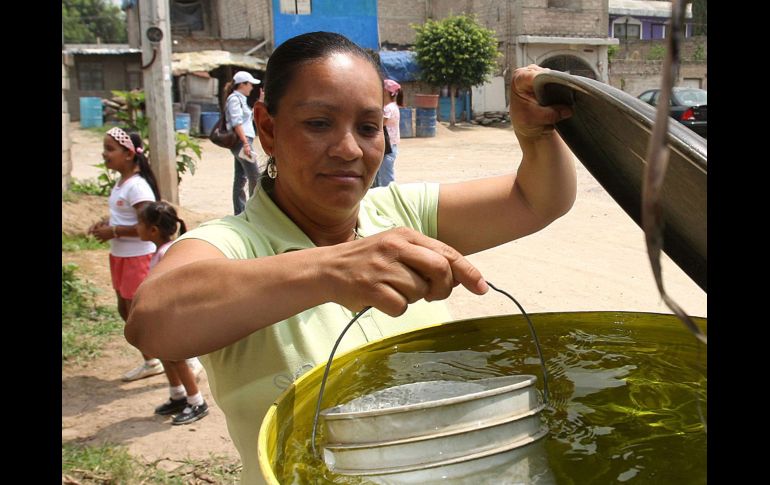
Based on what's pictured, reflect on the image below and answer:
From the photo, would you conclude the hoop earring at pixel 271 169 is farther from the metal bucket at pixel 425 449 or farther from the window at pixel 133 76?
the window at pixel 133 76

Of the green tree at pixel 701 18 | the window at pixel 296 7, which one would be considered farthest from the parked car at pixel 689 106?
the window at pixel 296 7

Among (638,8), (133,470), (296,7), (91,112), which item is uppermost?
(638,8)

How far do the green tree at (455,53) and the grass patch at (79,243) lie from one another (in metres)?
17.5

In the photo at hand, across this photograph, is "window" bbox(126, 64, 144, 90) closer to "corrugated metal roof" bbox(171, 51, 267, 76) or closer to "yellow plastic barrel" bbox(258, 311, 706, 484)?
"corrugated metal roof" bbox(171, 51, 267, 76)

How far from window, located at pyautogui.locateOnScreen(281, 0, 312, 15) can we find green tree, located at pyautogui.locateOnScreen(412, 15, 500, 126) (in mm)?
3992

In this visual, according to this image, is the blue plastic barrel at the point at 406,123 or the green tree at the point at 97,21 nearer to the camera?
the blue plastic barrel at the point at 406,123

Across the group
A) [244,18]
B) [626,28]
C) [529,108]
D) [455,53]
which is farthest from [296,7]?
[529,108]

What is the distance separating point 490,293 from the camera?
529cm

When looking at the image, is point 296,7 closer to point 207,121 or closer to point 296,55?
point 207,121

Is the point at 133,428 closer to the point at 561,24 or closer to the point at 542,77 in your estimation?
the point at 542,77

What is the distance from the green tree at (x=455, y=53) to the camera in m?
22.9

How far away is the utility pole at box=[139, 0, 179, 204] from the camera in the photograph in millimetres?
7965

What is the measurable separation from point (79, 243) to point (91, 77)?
2525 centimetres

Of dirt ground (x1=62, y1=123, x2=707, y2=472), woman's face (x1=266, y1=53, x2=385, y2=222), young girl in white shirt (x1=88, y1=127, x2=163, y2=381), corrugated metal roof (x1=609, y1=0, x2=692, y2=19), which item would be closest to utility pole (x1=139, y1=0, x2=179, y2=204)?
dirt ground (x1=62, y1=123, x2=707, y2=472)
